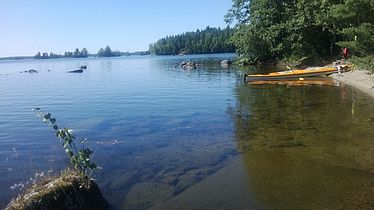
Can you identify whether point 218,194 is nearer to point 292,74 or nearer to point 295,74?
point 292,74

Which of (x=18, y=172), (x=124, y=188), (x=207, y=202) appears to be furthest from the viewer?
(x=18, y=172)

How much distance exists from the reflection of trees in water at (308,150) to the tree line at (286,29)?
73.6 ft

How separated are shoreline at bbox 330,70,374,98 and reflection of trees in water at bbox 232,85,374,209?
3580 millimetres

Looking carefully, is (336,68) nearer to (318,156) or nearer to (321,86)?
(321,86)

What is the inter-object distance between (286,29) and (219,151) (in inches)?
1738

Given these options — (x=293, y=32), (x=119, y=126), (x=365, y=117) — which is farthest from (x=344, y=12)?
(x=293, y=32)

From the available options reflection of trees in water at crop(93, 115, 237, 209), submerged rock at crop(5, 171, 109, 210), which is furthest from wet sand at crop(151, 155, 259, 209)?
submerged rock at crop(5, 171, 109, 210)

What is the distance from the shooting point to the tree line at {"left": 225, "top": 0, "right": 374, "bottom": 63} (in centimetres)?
4779

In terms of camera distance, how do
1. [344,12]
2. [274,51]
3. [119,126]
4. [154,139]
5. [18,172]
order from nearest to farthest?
[18,172] < [154,139] < [119,126] < [344,12] < [274,51]

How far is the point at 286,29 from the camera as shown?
54281 mm

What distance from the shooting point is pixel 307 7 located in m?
48.8

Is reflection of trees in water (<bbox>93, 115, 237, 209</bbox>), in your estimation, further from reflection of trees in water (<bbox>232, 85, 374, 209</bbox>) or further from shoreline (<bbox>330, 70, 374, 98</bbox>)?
shoreline (<bbox>330, 70, 374, 98</bbox>)

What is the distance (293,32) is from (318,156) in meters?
44.0

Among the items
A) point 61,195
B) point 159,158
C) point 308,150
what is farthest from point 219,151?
point 61,195
